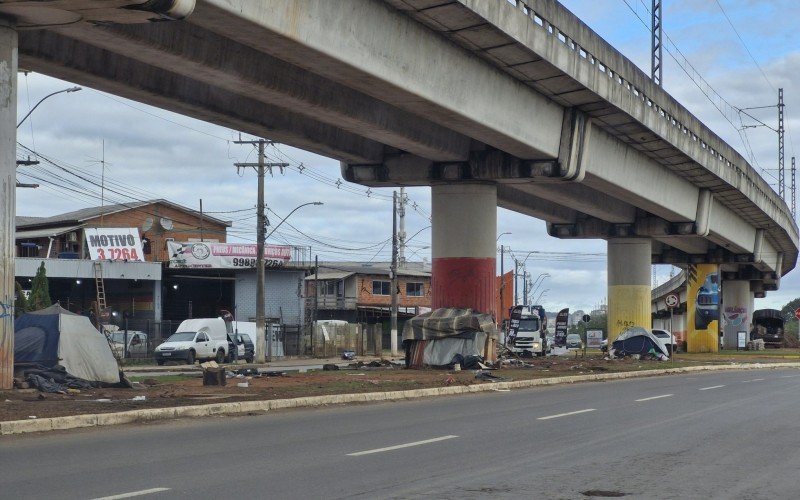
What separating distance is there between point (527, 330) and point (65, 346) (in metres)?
43.1

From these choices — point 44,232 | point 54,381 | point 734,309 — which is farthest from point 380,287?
point 54,381

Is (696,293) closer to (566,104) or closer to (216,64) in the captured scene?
(566,104)

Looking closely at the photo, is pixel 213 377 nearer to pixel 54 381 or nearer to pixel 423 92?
pixel 54 381

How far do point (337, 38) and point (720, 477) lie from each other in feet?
43.8

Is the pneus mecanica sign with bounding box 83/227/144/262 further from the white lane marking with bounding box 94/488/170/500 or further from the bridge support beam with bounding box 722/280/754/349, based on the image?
the white lane marking with bounding box 94/488/170/500

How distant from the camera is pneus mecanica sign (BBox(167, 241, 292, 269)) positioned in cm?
6675

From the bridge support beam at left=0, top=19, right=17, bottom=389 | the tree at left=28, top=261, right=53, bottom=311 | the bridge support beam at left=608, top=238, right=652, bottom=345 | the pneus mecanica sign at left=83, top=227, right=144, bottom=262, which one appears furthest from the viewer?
the pneus mecanica sign at left=83, top=227, right=144, bottom=262

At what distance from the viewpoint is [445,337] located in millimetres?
34375

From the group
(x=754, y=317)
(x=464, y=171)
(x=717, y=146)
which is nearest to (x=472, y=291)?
(x=464, y=171)

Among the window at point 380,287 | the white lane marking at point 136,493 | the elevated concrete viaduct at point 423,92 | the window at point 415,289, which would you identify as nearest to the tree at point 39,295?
the elevated concrete viaduct at point 423,92

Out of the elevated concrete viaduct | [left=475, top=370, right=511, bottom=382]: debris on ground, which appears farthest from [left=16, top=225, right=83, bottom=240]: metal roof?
[left=475, top=370, right=511, bottom=382]: debris on ground

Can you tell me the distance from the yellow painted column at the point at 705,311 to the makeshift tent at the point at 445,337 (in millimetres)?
41939

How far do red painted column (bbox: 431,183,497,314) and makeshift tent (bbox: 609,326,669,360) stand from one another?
1594 cm

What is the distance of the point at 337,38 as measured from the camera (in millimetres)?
21281
